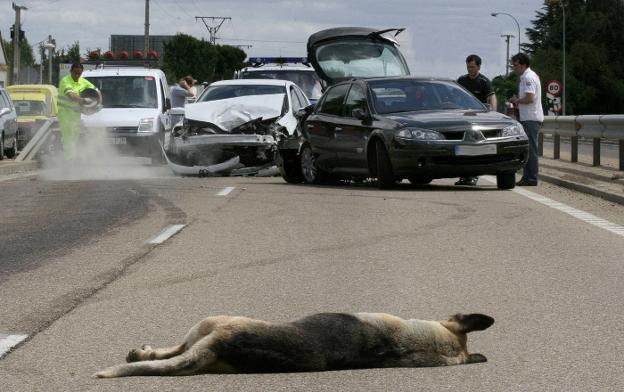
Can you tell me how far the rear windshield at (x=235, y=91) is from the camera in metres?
23.5

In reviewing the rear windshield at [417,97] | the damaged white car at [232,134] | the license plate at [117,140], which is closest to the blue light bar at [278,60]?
the license plate at [117,140]

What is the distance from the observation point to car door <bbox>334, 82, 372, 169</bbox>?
743 inches

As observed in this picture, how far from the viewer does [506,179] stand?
1875 centimetres

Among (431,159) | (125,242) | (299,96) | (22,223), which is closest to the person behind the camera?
(125,242)

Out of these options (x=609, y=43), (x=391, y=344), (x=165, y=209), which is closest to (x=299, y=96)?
(x=165, y=209)

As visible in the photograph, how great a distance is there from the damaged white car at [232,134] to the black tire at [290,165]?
113 centimetres

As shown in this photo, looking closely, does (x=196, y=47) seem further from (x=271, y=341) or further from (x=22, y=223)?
(x=271, y=341)

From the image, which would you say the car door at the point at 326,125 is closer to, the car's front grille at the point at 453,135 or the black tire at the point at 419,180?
the black tire at the point at 419,180

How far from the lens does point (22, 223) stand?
45.4 feet

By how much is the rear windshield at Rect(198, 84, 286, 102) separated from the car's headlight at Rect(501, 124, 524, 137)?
5.85m

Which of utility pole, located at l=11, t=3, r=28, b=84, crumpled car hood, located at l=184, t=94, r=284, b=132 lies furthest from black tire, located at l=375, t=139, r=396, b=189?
utility pole, located at l=11, t=3, r=28, b=84

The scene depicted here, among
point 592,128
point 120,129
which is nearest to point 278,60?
point 120,129

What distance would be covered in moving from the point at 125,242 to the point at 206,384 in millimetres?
6157

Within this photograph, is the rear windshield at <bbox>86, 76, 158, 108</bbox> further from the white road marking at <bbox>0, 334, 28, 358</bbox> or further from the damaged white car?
the white road marking at <bbox>0, 334, 28, 358</bbox>
